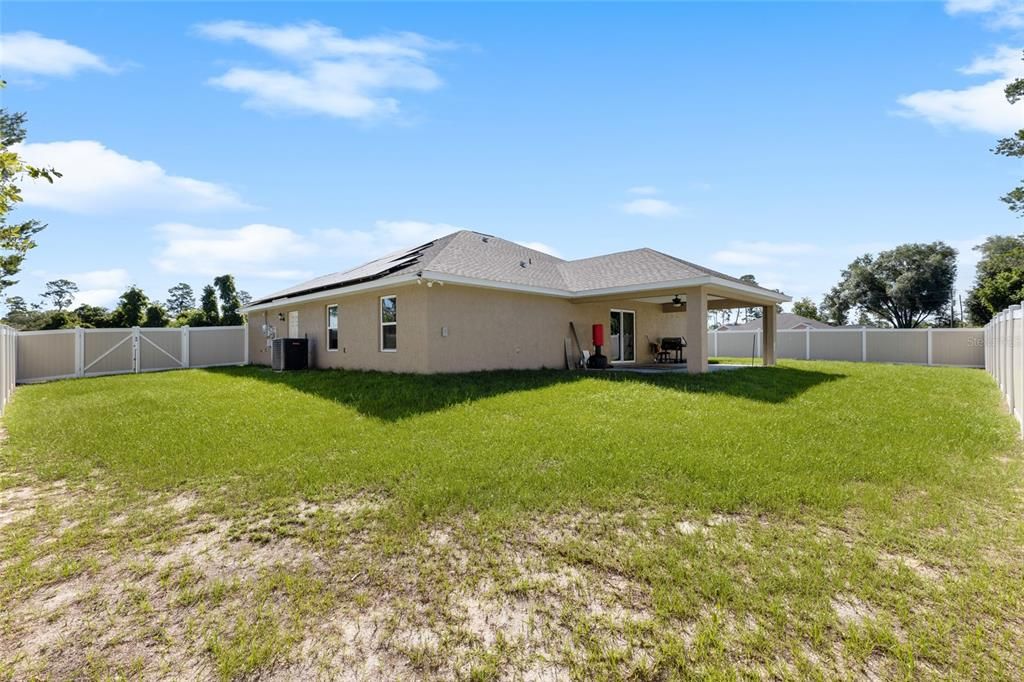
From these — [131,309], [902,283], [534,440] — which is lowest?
[534,440]

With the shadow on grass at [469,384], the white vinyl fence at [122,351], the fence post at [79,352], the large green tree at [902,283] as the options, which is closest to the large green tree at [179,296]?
the white vinyl fence at [122,351]

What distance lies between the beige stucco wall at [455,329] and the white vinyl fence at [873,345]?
32.3ft

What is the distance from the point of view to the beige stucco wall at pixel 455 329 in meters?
11.5

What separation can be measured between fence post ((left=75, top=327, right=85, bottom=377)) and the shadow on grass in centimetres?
874

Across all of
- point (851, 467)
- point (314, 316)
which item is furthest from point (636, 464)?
point (314, 316)

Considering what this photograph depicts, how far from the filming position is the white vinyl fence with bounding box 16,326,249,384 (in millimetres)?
15883

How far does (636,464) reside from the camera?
534cm

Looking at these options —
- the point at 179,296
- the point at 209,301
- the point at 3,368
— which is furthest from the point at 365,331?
the point at 179,296

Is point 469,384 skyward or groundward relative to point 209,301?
groundward

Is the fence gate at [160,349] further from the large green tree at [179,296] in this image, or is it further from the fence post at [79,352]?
the large green tree at [179,296]

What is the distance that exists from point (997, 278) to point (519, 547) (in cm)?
3700

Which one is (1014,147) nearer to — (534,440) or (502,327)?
(502,327)

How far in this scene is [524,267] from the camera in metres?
15.0

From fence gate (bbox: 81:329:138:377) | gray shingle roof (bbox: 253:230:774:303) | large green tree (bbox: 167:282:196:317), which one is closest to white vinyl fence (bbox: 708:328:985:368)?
gray shingle roof (bbox: 253:230:774:303)
